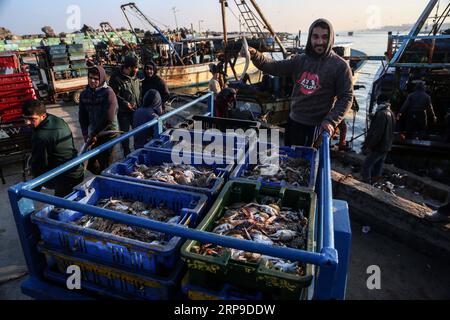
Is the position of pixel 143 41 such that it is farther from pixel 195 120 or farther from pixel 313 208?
pixel 313 208

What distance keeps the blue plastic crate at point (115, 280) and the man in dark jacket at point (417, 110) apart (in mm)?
7571

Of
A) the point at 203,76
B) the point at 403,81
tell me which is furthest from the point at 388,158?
the point at 203,76

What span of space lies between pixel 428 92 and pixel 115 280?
9740 mm

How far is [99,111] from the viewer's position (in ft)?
15.2

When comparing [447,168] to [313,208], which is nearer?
[313,208]

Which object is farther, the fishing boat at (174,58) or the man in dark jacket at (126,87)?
the fishing boat at (174,58)

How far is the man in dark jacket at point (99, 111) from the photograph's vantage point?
4.48m

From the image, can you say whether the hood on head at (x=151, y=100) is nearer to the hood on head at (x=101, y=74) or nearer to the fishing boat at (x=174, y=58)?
the hood on head at (x=101, y=74)

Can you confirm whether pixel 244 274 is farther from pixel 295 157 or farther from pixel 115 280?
pixel 295 157

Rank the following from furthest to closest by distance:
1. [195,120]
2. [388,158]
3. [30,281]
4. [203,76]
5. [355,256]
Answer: [203,76]
[388,158]
[195,120]
[355,256]
[30,281]

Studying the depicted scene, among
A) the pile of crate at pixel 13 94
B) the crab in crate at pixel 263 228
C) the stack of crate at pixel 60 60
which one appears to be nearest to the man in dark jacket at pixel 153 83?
the pile of crate at pixel 13 94

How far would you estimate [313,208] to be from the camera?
8.23ft

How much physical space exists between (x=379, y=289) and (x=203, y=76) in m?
16.9

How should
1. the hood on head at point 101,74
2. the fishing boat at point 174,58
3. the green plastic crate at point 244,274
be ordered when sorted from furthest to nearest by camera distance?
the fishing boat at point 174,58
the hood on head at point 101,74
the green plastic crate at point 244,274
